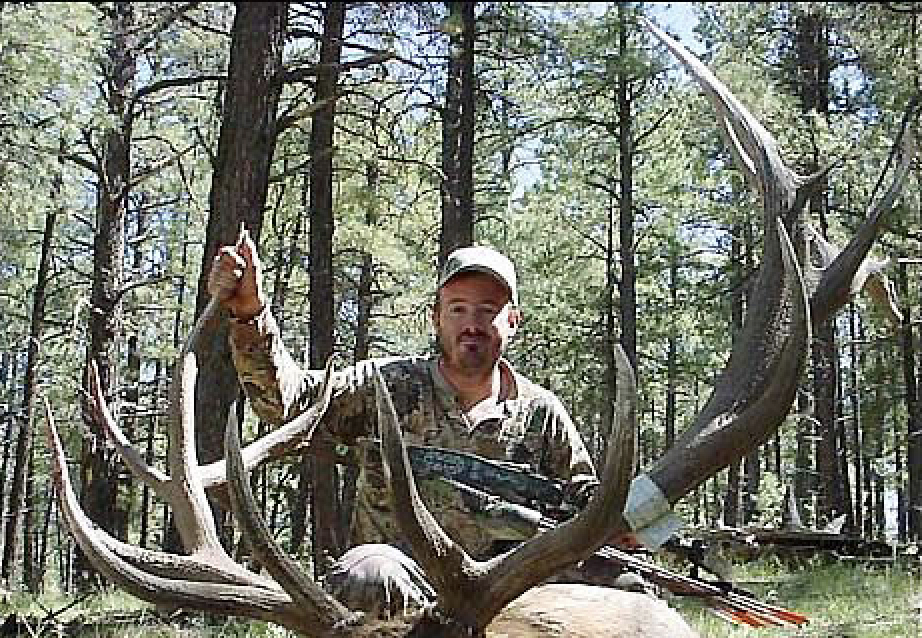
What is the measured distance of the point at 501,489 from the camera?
3.86 metres

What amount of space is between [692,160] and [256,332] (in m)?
22.6

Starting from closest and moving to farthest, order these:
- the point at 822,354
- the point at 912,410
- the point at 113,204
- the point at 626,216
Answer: the point at 113,204, the point at 822,354, the point at 912,410, the point at 626,216

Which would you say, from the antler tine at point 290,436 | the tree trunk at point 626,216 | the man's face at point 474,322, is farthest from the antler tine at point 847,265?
the tree trunk at point 626,216

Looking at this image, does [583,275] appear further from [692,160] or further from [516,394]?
[516,394]

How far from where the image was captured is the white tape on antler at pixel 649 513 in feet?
9.73

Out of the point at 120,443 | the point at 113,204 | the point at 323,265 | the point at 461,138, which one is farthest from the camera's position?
the point at 461,138

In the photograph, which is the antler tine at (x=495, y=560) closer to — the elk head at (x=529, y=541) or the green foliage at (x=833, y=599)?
the elk head at (x=529, y=541)

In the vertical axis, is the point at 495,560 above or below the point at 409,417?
below

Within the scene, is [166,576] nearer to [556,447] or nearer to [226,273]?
[226,273]

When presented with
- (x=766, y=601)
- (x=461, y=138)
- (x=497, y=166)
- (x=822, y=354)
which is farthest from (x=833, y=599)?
(x=497, y=166)

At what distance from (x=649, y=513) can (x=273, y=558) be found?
3.07 ft

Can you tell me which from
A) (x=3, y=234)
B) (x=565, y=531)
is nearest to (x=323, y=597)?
(x=565, y=531)

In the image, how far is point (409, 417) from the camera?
13.4 feet

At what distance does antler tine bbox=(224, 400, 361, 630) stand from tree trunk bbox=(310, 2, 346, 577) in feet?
28.4
